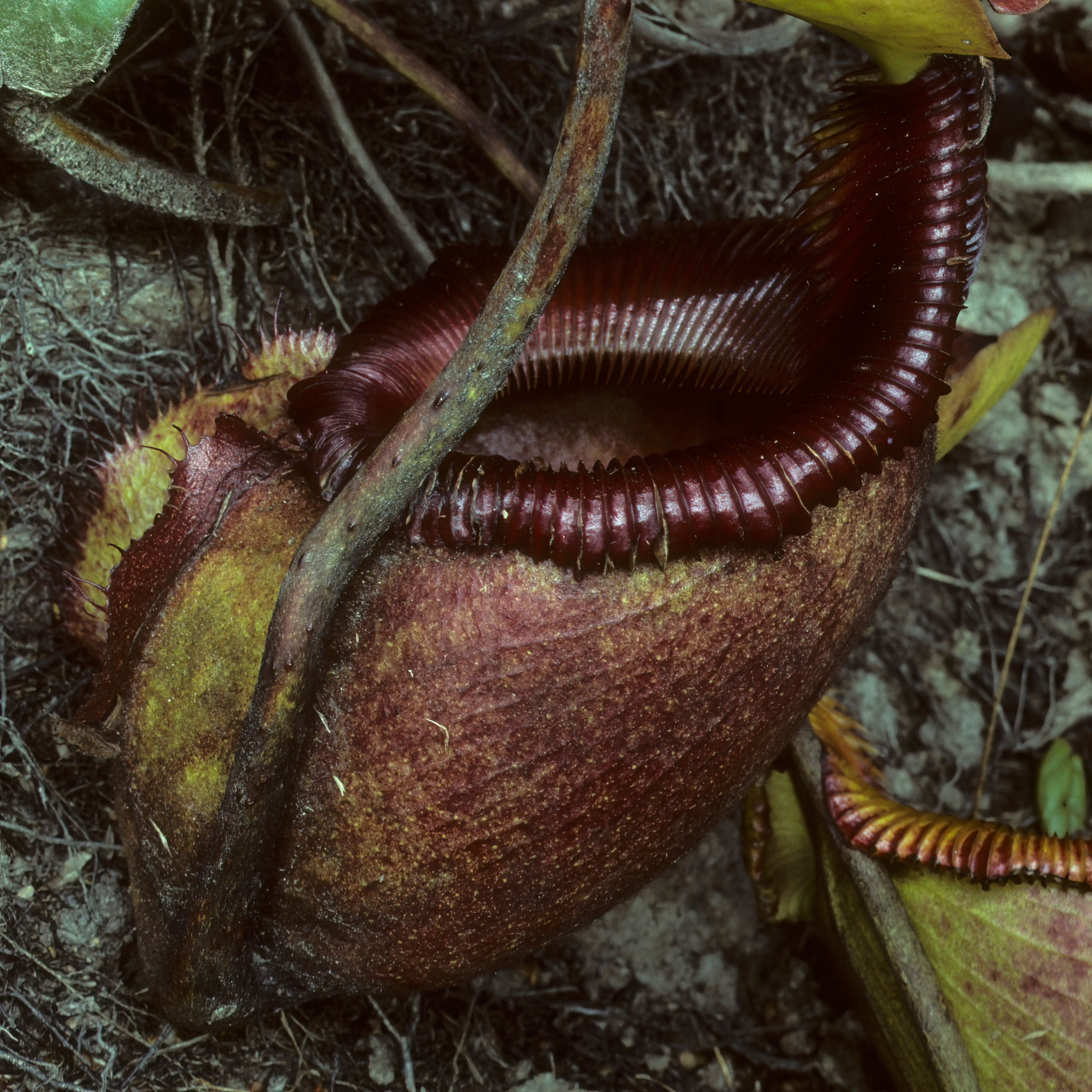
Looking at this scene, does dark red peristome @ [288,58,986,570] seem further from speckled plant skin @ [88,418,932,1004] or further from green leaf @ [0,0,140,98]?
green leaf @ [0,0,140,98]

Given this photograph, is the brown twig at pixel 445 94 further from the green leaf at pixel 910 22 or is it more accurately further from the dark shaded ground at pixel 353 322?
the green leaf at pixel 910 22

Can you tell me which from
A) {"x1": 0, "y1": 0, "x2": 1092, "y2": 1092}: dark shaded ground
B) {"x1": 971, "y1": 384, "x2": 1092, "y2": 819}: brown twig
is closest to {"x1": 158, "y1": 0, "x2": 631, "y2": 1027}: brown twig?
{"x1": 0, "y1": 0, "x2": 1092, "y2": 1092}: dark shaded ground

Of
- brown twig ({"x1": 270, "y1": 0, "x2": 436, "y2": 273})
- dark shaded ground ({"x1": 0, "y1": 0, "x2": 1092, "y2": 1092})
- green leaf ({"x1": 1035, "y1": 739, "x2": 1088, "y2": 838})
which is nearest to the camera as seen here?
dark shaded ground ({"x1": 0, "y1": 0, "x2": 1092, "y2": 1092})

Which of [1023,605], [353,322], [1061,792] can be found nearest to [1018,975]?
[1061,792]

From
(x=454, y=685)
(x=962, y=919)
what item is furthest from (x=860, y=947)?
(x=454, y=685)

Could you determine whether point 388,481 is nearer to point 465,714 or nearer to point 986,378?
point 465,714
